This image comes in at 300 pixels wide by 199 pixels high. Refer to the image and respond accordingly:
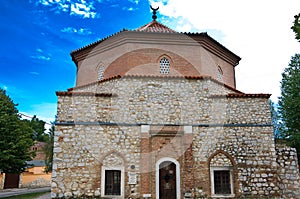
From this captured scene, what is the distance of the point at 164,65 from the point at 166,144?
12.7ft

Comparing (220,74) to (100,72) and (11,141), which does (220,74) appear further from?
(11,141)

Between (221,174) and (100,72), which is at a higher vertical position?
(100,72)

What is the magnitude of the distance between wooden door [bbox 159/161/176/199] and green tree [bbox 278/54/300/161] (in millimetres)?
10677

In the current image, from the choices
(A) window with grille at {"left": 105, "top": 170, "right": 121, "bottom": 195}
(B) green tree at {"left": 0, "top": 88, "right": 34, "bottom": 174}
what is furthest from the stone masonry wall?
(B) green tree at {"left": 0, "top": 88, "right": 34, "bottom": 174}

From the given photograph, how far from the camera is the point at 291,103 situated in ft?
56.6

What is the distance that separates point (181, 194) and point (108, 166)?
9.87 feet

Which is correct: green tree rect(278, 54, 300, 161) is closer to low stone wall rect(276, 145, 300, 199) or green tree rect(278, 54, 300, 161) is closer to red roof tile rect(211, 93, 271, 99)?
low stone wall rect(276, 145, 300, 199)

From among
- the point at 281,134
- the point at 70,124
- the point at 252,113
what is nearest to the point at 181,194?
the point at 252,113

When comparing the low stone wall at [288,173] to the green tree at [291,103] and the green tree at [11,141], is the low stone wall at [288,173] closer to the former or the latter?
the green tree at [291,103]

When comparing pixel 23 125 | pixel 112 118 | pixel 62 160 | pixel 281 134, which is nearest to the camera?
pixel 62 160

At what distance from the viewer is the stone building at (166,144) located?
981cm

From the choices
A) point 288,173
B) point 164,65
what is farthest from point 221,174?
point 164,65

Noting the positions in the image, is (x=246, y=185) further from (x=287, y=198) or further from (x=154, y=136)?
(x=154, y=136)

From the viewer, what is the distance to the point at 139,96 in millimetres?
10633
